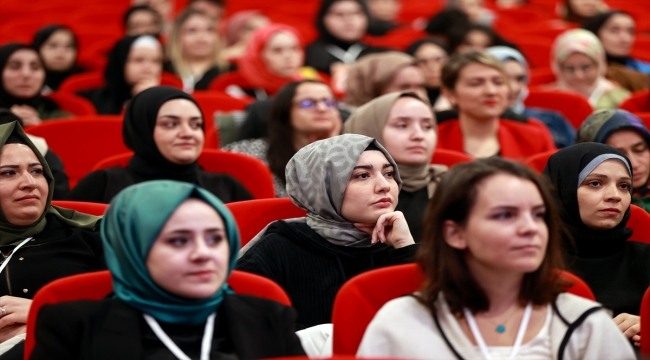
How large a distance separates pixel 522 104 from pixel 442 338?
3.51m

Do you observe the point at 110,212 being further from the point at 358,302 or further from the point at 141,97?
the point at 141,97

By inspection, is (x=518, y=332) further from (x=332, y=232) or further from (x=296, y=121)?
(x=296, y=121)

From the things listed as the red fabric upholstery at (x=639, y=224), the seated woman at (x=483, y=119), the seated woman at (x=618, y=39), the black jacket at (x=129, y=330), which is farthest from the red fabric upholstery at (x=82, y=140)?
the seated woman at (x=618, y=39)

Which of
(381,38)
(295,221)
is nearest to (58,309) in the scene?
(295,221)

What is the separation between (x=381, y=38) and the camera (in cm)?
746

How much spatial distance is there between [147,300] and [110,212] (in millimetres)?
218

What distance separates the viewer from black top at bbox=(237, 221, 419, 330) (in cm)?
265

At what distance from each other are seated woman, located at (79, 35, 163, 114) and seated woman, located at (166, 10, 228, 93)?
0.77 metres

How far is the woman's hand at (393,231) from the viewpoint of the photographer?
258cm

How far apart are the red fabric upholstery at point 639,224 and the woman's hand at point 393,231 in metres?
0.76

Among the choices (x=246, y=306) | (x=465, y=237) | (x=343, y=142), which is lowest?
(x=246, y=306)

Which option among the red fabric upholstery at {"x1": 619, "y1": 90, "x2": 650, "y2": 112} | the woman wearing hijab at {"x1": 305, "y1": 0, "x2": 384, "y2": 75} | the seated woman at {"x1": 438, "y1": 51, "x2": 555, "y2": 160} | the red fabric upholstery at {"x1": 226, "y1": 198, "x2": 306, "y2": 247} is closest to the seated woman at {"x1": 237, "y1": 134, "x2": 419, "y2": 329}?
the red fabric upholstery at {"x1": 226, "y1": 198, "x2": 306, "y2": 247}

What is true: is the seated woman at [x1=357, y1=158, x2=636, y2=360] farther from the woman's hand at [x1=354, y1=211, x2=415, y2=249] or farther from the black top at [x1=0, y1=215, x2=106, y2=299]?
the black top at [x1=0, y1=215, x2=106, y2=299]

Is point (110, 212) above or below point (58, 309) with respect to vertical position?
above
